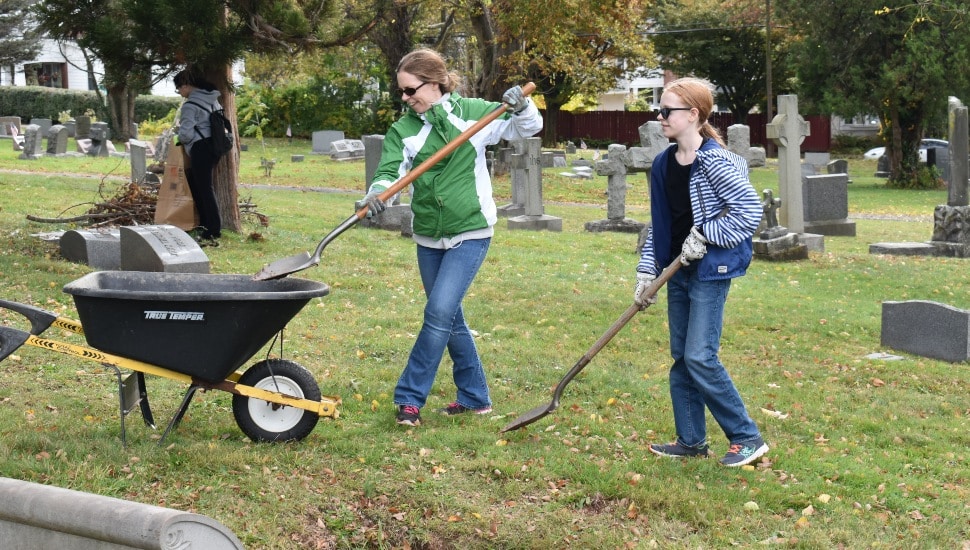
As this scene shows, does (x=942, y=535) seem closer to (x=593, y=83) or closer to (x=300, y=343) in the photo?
(x=300, y=343)

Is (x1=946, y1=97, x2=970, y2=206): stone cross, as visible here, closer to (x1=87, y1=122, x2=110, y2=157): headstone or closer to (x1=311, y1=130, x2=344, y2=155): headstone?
(x1=87, y1=122, x2=110, y2=157): headstone

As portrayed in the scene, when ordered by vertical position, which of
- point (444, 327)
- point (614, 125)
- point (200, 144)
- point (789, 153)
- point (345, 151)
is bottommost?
point (444, 327)

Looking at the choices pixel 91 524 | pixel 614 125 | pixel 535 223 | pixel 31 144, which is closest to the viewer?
pixel 91 524

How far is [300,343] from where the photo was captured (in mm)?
7316

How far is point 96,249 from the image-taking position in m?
9.47

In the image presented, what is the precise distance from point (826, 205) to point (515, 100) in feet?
43.0

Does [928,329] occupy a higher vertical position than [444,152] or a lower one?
lower

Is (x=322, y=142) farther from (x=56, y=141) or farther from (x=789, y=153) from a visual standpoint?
(x=789, y=153)

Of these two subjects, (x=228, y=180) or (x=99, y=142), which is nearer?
(x=228, y=180)

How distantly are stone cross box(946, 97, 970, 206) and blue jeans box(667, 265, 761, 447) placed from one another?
10.7 m

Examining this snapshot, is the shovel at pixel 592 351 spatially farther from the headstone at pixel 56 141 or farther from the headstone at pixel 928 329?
the headstone at pixel 56 141

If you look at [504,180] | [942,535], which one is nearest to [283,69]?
[504,180]

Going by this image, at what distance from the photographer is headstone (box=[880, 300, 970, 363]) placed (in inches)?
298

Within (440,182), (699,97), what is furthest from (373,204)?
(699,97)
